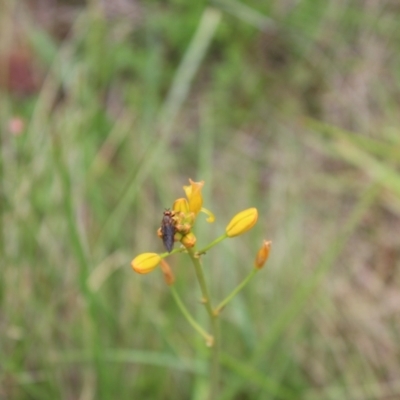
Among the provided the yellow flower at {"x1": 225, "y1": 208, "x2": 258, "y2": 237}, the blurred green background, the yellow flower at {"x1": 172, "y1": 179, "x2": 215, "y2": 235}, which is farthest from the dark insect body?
the blurred green background

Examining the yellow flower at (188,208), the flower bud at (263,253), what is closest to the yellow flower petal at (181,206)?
the yellow flower at (188,208)

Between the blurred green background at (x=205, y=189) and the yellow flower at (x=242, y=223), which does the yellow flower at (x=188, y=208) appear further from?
the blurred green background at (x=205, y=189)

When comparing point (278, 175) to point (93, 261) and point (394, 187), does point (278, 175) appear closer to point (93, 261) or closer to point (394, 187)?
point (394, 187)

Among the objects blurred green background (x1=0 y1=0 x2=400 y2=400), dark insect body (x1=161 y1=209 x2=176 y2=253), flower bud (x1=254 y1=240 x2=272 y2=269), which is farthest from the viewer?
blurred green background (x1=0 y1=0 x2=400 y2=400)

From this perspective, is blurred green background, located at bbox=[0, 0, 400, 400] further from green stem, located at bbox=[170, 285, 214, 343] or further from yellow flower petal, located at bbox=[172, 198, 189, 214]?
yellow flower petal, located at bbox=[172, 198, 189, 214]

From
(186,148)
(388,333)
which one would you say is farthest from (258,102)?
(388,333)

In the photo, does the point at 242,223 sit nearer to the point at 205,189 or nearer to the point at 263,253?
the point at 263,253

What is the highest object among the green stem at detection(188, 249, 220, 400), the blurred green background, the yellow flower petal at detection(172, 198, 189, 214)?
the blurred green background
